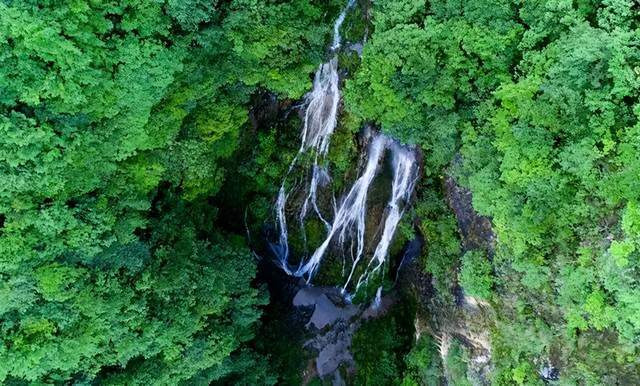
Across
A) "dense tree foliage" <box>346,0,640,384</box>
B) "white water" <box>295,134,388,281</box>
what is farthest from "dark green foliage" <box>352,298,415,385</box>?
"dense tree foliage" <box>346,0,640,384</box>

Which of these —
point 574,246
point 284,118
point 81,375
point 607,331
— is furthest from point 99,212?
point 607,331

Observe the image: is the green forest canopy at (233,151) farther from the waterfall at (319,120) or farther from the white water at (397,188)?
the white water at (397,188)

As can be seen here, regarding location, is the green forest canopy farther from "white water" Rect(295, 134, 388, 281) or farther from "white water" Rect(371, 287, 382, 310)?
"white water" Rect(371, 287, 382, 310)

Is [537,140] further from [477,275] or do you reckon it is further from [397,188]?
[397,188]

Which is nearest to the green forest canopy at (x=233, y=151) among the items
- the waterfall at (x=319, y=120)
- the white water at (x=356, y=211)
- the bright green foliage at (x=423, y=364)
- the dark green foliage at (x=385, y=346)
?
the waterfall at (x=319, y=120)

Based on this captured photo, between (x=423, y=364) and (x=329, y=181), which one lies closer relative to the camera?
(x=423, y=364)

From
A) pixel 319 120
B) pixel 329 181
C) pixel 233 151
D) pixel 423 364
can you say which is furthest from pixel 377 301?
pixel 233 151

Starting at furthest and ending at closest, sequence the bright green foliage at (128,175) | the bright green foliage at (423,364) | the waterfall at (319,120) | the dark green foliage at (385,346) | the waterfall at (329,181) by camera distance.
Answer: the dark green foliage at (385,346), the bright green foliage at (423,364), the waterfall at (329,181), the waterfall at (319,120), the bright green foliage at (128,175)
